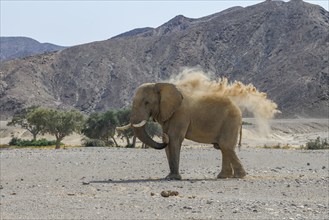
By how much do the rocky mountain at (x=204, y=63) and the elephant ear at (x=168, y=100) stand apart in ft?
261

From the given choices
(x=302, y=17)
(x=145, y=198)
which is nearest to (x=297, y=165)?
(x=145, y=198)

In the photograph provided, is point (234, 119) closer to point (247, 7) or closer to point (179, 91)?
point (179, 91)

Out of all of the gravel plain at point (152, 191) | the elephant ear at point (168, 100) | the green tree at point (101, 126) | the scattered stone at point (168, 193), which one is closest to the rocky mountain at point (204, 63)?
the green tree at point (101, 126)

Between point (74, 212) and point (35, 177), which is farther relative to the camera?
point (35, 177)

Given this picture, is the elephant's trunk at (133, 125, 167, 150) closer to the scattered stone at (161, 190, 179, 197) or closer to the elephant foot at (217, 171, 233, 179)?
the elephant foot at (217, 171, 233, 179)

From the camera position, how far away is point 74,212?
10.6m

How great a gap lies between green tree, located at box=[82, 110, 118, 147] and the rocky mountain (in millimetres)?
51343

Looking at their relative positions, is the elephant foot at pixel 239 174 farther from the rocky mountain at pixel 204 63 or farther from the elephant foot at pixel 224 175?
the rocky mountain at pixel 204 63

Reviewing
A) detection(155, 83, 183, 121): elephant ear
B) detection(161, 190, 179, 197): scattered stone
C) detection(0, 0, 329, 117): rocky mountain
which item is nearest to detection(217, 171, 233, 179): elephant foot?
detection(155, 83, 183, 121): elephant ear

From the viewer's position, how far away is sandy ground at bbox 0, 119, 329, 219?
34.9 ft

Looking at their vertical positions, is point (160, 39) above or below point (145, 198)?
above

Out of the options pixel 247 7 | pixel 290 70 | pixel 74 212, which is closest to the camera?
pixel 74 212

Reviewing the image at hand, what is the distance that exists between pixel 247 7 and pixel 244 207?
134537 millimetres

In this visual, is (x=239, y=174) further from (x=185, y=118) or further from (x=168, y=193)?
(x=168, y=193)
